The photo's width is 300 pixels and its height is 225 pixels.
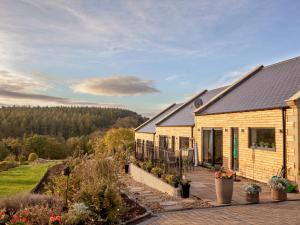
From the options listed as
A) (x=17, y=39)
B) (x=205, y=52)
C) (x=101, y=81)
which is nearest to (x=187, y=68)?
(x=205, y=52)

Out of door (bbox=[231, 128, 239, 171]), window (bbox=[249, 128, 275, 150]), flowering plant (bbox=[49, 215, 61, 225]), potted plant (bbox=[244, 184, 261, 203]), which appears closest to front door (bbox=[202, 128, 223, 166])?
door (bbox=[231, 128, 239, 171])

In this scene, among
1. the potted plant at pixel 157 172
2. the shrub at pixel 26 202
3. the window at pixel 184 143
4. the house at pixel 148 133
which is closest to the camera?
the shrub at pixel 26 202

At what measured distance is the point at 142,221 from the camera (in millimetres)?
8688

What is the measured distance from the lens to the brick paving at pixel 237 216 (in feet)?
27.6

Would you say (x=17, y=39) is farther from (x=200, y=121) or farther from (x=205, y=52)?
(x=200, y=121)

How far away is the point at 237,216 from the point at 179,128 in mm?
16265

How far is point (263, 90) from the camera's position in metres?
17.0

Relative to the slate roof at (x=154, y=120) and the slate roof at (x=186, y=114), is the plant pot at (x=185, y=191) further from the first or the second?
the slate roof at (x=154, y=120)

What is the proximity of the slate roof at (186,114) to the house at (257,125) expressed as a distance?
314cm

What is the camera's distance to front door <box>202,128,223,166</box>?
19.1 meters

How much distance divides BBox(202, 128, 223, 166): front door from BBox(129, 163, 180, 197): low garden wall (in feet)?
14.8

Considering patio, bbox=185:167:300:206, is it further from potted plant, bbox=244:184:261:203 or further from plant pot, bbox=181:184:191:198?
plant pot, bbox=181:184:191:198

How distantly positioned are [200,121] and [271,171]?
7776 millimetres

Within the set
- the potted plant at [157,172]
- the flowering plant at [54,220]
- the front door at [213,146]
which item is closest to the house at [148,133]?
the front door at [213,146]
